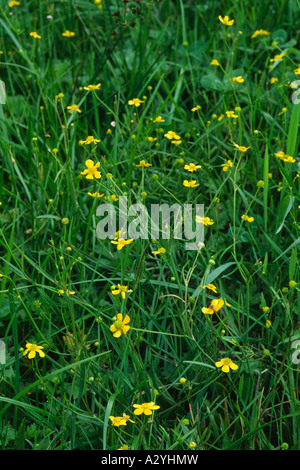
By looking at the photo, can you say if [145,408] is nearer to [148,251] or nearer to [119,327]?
[119,327]

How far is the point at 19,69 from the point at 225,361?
5.81ft

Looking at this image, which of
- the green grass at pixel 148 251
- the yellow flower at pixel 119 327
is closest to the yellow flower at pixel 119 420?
the green grass at pixel 148 251

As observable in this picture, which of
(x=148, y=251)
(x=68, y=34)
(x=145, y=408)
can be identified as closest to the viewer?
(x=145, y=408)

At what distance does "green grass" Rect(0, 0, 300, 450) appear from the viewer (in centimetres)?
149

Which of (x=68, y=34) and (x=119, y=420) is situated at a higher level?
(x=68, y=34)

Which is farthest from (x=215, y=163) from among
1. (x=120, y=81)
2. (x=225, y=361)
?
(x=225, y=361)

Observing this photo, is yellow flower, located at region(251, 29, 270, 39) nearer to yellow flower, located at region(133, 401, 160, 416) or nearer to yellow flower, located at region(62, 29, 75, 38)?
yellow flower, located at region(62, 29, 75, 38)

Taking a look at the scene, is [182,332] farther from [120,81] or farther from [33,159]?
[120,81]

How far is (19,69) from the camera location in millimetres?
2572

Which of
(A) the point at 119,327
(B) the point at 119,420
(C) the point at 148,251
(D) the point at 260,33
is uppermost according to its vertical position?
(D) the point at 260,33

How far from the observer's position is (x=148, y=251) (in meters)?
1.86

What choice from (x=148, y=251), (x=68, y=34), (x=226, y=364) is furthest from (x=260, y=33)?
(x=226, y=364)

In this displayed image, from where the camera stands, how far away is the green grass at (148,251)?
1.49 m

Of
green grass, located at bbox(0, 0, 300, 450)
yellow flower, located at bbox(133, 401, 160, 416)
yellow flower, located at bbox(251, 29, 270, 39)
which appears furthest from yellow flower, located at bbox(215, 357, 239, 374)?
yellow flower, located at bbox(251, 29, 270, 39)
